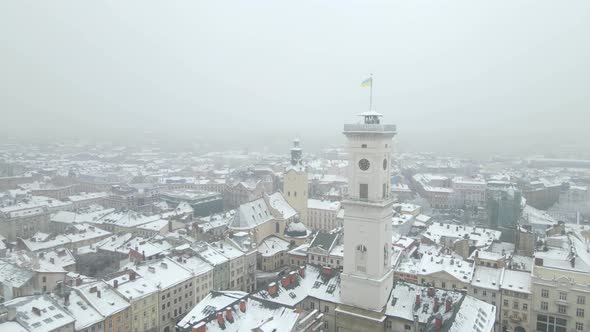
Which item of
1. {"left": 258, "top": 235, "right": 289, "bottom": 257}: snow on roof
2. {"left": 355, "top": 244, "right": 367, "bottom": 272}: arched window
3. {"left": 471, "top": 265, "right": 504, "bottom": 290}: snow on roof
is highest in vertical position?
{"left": 355, "top": 244, "right": 367, "bottom": 272}: arched window

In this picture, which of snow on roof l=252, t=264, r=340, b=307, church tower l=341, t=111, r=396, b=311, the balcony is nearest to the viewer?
the balcony

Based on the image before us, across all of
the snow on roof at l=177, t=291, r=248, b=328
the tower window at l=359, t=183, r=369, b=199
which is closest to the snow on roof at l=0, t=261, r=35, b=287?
the snow on roof at l=177, t=291, r=248, b=328

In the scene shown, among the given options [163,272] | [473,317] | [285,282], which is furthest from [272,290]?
[473,317]

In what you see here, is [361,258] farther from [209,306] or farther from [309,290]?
[209,306]

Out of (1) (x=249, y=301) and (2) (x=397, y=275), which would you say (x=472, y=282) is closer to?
(2) (x=397, y=275)

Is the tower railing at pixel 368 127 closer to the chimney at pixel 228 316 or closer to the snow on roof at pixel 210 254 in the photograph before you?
the chimney at pixel 228 316

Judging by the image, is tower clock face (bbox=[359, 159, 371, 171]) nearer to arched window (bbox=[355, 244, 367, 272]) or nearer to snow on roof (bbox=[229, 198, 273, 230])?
arched window (bbox=[355, 244, 367, 272])
